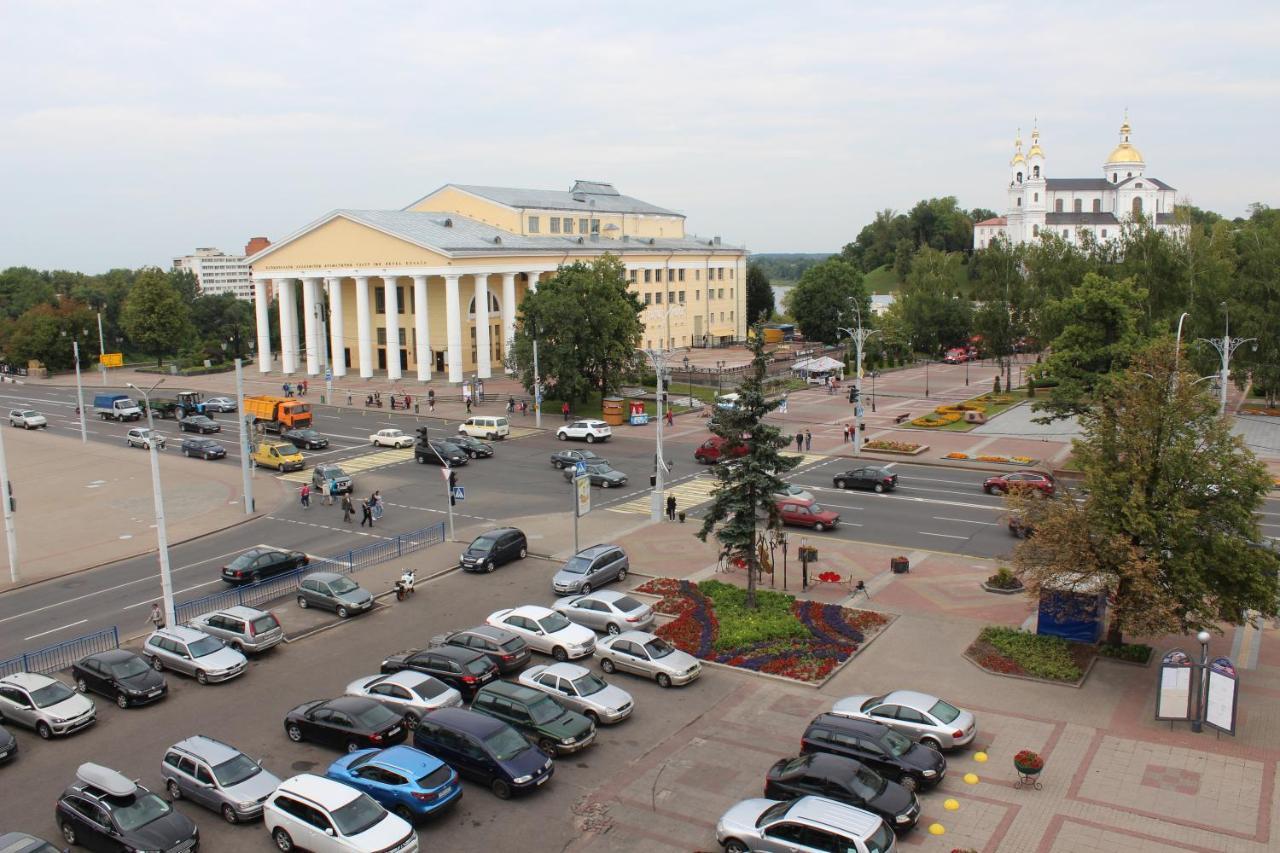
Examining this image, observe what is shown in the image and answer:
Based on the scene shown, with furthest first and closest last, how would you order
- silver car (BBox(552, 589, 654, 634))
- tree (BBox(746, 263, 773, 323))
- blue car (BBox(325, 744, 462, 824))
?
tree (BBox(746, 263, 773, 323))
silver car (BBox(552, 589, 654, 634))
blue car (BBox(325, 744, 462, 824))

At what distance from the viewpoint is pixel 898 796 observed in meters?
18.5

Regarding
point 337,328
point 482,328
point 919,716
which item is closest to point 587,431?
point 482,328

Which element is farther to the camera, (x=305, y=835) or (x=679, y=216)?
(x=679, y=216)

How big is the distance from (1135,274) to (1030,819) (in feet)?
221

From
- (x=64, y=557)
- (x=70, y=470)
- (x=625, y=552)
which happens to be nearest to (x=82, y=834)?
(x=625, y=552)

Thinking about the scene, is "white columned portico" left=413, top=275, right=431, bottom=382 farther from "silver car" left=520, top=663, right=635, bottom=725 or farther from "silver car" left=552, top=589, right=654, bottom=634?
"silver car" left=520, top=663, right=635, bottom=725

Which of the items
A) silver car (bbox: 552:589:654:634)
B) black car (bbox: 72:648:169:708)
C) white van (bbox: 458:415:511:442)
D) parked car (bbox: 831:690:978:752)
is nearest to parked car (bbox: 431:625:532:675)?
silver car (bbox: 552:589:654:634)

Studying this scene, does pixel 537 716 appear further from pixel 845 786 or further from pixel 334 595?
pixel 334 595

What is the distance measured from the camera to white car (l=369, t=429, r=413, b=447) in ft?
205

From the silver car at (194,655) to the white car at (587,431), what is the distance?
37195mm

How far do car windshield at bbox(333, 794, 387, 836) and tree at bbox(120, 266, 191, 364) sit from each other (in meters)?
106

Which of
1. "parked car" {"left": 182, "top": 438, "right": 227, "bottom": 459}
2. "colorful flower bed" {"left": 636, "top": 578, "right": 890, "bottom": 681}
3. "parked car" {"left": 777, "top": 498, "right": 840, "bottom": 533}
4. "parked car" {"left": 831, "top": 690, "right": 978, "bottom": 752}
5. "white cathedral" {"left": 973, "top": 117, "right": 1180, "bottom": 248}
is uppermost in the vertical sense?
"white cathedral" {"left": 973, "top": 117, "right": 1180, "bottom": 248}

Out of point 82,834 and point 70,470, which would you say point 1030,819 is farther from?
point 70,470

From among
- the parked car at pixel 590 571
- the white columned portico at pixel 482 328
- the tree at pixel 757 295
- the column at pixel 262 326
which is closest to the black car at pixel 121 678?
the parked car at pixel 590 571
